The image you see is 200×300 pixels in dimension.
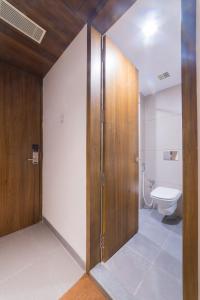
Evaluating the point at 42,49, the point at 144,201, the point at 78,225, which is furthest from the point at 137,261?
the point at 42,49

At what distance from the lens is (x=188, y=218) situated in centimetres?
72

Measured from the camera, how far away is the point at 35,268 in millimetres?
1398

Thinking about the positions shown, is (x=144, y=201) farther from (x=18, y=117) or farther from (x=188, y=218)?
(x=18, y=117)

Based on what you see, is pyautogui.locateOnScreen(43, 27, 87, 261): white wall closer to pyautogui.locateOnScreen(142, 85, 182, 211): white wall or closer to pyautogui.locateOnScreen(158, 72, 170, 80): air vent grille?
pyautogui.locateOnScreen(158, 72, 170, 80): air vent grille

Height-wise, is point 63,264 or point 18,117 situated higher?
point 18,117

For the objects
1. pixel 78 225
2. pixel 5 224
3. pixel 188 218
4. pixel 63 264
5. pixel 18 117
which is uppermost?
pixel 18 117

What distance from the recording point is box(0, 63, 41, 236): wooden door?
1.98m

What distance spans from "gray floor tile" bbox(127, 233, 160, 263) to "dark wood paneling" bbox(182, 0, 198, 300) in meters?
0.91

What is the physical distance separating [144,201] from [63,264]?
6.27 feet

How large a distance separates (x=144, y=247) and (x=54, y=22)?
2.53m

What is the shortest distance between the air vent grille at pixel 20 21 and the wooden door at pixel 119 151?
2.30 ft

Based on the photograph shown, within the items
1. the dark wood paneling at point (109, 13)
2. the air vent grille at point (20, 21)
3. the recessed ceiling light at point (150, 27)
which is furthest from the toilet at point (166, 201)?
the air vent grille at point (20, 21)

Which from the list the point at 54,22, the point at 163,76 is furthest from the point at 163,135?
the point at 54,22

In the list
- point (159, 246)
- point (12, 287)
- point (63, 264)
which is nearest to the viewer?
point (12, 287)
